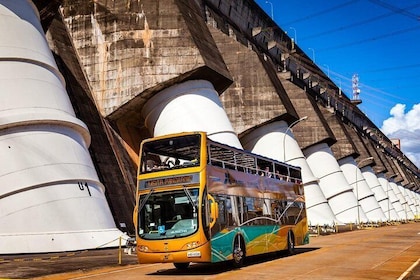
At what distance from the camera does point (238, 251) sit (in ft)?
49.5

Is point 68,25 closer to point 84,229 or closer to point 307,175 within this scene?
point 84,229

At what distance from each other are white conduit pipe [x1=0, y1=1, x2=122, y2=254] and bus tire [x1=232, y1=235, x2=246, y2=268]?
7162 millimetres

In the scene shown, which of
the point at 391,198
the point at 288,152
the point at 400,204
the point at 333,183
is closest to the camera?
the point at 288,152

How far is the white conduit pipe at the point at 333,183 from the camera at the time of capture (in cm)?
5459

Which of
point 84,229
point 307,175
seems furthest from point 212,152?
point 307,175

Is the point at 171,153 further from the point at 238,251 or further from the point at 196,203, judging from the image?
the point at 238,251

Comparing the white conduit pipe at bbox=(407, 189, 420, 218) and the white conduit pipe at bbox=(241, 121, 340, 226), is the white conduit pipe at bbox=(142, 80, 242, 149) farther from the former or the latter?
the white conduit pipe at bbox=(407, 189, 420, 218)

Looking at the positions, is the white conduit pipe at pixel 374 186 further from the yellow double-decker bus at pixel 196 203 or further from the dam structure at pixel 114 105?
the yellow double-decker bus at pixel 196 203

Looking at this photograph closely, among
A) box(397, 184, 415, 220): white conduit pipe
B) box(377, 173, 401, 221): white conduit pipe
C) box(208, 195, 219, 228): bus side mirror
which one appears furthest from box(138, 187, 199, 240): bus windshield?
box(397, 184, 415, 220): white conduit pipe

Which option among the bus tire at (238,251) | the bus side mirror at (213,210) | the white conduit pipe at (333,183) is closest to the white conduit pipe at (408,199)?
the white conduit pipe at (333,183)

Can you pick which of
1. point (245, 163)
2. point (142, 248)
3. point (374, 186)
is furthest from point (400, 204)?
point (142, 248)

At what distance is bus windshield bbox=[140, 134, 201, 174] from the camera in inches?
551

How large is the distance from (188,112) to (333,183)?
98.5 feet

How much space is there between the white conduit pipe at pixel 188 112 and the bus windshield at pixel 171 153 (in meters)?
15.1
